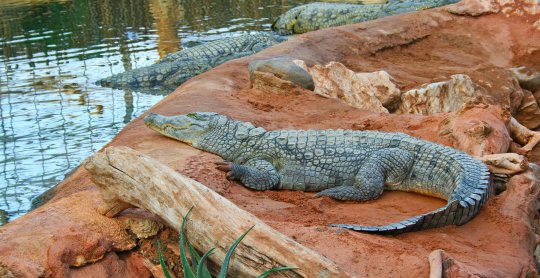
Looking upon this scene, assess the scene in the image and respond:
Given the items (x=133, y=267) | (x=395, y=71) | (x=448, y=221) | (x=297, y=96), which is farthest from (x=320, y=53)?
(x=133, y=267)

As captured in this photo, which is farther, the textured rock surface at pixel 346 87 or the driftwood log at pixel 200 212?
the textured rock surface at pixel 346 87

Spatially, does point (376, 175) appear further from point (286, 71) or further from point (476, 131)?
point (286, 71)

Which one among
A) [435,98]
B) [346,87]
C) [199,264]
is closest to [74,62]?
[346,87]

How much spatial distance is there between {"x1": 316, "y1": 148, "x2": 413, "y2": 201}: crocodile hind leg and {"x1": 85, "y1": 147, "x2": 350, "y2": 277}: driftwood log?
1373 millimetres

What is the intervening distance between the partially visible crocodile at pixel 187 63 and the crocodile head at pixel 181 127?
447 cm

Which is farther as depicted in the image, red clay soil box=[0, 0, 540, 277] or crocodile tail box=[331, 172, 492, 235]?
crocodile tail box=[331, 172, 492, 235]

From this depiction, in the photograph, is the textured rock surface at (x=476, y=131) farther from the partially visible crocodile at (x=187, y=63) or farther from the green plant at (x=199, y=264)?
the partially visible crocodile at (x=187, y=63)

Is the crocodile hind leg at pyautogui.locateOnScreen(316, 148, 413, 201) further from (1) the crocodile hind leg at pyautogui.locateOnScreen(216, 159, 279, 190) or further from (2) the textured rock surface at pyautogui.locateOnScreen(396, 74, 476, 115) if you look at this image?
(2) the textured rock surface at pyautogui.locateOnScreen(396, 74, 476, 115)

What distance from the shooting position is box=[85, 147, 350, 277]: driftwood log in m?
3.04

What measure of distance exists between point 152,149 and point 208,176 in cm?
64

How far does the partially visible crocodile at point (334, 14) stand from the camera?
40.3ft

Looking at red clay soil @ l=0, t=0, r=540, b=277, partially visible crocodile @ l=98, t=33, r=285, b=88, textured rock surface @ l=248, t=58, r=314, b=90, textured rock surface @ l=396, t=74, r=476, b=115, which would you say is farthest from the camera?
partially visible crocodile @ l=98, t=33, r=285, b=88

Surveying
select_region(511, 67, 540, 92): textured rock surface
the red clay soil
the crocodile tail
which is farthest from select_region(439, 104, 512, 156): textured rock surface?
select_region(511, 67, 540, 92): textured rock surface

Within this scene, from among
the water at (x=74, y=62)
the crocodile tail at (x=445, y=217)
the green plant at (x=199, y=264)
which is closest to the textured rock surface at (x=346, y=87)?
the water at (x=74, y=62)
